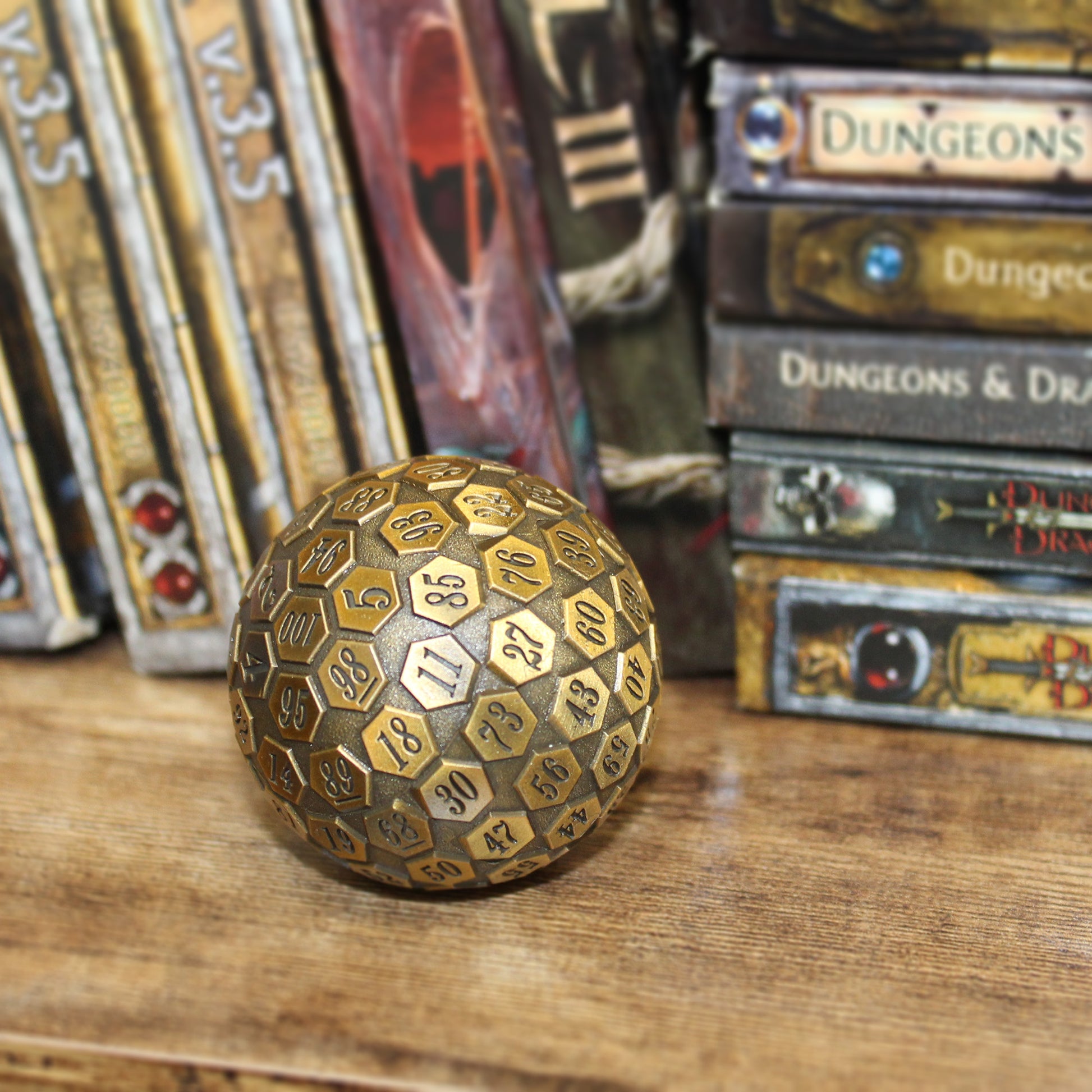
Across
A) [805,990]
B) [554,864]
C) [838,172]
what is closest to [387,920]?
[554,864]

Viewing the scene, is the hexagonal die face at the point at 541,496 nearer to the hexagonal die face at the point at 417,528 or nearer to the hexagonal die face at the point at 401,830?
the hexagonal die face at the point at 417,528

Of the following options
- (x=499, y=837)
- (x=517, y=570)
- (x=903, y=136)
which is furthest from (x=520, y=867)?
(x=903, y=136)

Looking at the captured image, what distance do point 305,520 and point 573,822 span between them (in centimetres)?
18

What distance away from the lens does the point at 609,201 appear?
716 millimetres

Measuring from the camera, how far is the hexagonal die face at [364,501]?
0.58 meters

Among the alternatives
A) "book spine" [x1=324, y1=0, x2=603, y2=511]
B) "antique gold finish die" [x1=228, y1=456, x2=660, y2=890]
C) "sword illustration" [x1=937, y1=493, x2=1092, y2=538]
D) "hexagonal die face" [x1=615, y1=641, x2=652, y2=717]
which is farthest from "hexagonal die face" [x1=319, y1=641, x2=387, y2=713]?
"sword illustration" [x1=937, y1=493, x2=1092, y2=538]

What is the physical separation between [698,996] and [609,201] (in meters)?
0.40

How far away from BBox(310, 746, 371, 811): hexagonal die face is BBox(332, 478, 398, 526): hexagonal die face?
0.33ft

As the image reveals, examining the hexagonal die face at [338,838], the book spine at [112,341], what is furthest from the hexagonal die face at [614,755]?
the book spine at [112,341]

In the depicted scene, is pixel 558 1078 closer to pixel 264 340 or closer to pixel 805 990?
pixel 805 990

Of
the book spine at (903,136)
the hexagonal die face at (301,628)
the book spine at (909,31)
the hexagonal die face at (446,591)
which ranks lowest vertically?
the hexagonal die face at (301,628)

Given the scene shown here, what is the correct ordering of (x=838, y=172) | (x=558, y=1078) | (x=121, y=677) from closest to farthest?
(x=558, y=1078) < (x=838, y=172) < (x=121, y=677)

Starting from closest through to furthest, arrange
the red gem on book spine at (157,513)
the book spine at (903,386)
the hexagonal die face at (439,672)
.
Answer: the hexagonal die face at (439,672), the book spine at (903,386), the red gem on book spine at (157,513)

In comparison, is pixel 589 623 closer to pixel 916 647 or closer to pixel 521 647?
pixel 521 647
